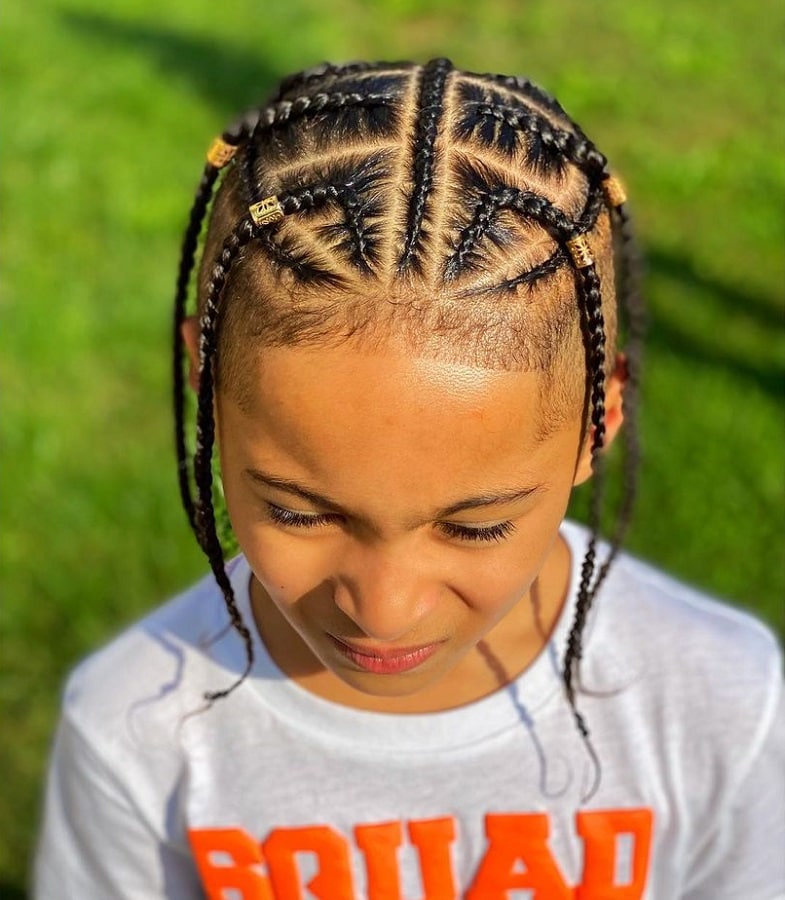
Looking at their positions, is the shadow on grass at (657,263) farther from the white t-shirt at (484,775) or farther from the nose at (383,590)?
the nose at (383,590)

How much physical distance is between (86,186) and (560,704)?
220 inches

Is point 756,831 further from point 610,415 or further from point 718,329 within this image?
point 718,329

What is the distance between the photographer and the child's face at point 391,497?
140 cm

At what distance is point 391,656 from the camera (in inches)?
64.0

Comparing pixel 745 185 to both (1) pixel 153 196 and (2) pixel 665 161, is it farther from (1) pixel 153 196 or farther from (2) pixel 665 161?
(1) pixel 153 196

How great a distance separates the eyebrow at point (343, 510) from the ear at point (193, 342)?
0.73 feet

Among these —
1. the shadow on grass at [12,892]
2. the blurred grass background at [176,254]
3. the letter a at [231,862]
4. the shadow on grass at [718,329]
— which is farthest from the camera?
the shadow on grass at [718,329]

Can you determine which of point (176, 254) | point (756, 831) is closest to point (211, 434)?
point (756, 831)

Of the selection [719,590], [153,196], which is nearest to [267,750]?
[719,590]

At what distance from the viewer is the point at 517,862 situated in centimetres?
189

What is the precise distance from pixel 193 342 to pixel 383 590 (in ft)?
1.55

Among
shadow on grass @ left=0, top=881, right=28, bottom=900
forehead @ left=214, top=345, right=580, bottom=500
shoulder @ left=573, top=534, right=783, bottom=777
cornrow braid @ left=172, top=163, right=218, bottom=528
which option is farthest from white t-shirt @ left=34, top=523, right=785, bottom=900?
shadow on grass @ left=0, top=881, right=28, bottom=900

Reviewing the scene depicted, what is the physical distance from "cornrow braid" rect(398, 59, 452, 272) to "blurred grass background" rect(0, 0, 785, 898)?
9.13 feet

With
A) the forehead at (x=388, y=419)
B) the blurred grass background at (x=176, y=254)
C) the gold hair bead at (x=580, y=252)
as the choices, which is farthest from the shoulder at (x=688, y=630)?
the blurred grass background at (x=176, y=254)
